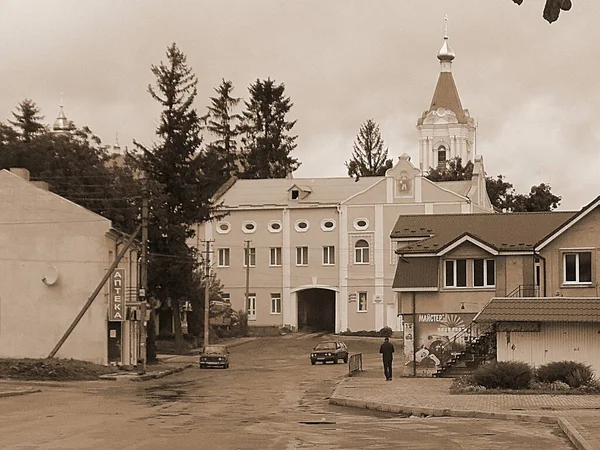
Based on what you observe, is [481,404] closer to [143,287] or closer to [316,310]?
[143,287]

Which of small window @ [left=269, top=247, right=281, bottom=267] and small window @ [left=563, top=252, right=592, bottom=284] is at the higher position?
small window @ [left=269, top=247, right=281, bottom=267]

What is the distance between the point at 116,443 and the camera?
68.1 feet

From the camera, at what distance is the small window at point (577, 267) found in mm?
44884

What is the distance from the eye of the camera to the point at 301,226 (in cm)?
8931

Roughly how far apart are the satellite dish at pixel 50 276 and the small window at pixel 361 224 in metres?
38.4

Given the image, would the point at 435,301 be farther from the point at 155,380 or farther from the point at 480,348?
the point at 155,380

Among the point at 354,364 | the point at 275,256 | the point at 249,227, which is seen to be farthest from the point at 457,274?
the point at 249,227

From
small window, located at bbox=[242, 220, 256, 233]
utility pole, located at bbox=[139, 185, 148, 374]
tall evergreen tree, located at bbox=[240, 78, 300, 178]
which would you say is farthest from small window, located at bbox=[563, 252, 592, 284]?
tall evergreen tree, located at bbox=[240, 78, 300, 178]

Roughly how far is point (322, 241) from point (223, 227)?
8.47 meters

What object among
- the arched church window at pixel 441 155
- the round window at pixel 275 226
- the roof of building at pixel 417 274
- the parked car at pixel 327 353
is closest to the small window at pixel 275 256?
the round window at pixel 275 226

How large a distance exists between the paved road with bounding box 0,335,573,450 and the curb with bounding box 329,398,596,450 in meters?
0.31

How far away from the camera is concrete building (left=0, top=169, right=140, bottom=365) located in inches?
2045

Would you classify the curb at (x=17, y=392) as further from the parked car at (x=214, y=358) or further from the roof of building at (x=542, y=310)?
the parked car at (x=214, y=358)

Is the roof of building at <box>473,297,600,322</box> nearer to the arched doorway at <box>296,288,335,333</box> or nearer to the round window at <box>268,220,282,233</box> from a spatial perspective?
the arched doorway at <box>296,288,335,333</box>
